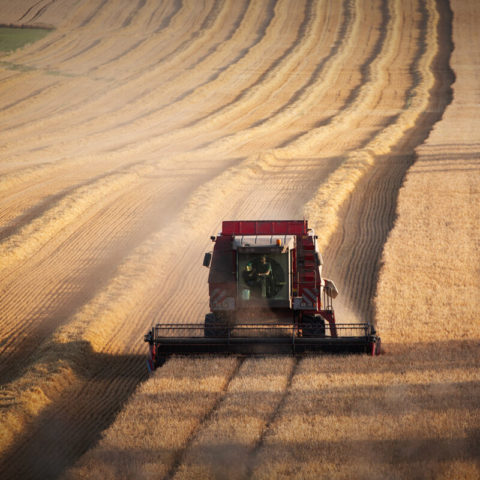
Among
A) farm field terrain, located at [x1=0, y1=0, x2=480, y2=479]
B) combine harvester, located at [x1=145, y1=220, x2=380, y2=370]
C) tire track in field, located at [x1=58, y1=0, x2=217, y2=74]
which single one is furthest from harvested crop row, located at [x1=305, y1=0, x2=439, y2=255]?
tire track in field, located at [x1=58, y1=0, x2=217, y2=74]

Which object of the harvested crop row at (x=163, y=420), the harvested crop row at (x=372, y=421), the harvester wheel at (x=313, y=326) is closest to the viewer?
the harvested crop row at (x=372, y=421)

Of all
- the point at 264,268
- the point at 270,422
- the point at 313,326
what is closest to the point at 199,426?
the point at 270,422

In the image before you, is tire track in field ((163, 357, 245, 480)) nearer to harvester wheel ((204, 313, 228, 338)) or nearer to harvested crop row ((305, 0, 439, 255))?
harvester wheel ((204, 313, 228, 338))

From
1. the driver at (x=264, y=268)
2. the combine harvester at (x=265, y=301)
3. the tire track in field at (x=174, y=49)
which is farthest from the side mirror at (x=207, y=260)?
the tire track in field at (x=174, y=49)

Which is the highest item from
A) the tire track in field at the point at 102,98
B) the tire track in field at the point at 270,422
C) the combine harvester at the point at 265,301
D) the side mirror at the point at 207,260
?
the tire track in field at the point at 102,98

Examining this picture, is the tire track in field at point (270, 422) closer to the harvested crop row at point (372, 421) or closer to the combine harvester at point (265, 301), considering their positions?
the harvested crop row at point (372, 421)

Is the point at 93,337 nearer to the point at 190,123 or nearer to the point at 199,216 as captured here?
the point at 199,216

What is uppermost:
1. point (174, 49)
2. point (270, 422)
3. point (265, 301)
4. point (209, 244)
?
point (174, 49)

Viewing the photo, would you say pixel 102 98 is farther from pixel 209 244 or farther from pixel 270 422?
pixel 270 422
